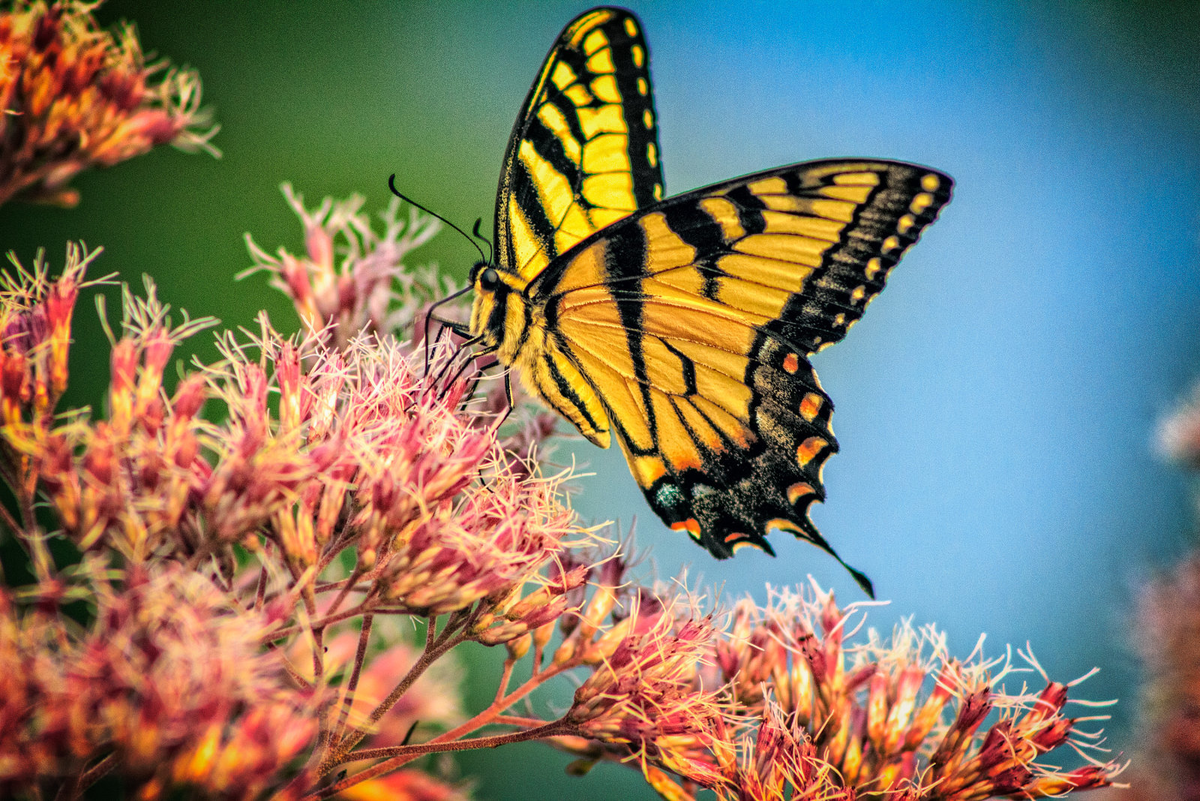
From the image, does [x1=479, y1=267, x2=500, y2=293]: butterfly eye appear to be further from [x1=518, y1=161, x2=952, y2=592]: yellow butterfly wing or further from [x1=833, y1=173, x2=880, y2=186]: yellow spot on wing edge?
[x1=833, y1=173, x2=880, y2=186]: yellow spot on wing edge

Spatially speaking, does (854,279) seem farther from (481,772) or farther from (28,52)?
(481,772)

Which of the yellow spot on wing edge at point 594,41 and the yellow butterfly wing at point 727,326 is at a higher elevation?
the yellow spot on wing edge at point 594,41

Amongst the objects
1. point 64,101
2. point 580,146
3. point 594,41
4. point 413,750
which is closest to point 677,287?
point 580,146

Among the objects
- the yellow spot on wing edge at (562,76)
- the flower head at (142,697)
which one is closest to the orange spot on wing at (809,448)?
the yellow spot on wing edge at (562,76)

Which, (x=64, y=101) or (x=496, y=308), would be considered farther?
(x=496, y=308)

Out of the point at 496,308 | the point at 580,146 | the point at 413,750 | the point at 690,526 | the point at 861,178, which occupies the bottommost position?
the point at 413,750

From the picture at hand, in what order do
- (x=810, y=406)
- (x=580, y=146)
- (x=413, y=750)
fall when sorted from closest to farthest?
1. (x=413, y=750)
2. (x=810, y=406)
3. (x=580, y=146)

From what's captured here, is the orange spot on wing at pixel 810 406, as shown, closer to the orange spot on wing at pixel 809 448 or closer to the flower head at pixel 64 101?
the orange spot on wing at pixel 809 448

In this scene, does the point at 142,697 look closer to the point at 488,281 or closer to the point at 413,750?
the point at 413,750
